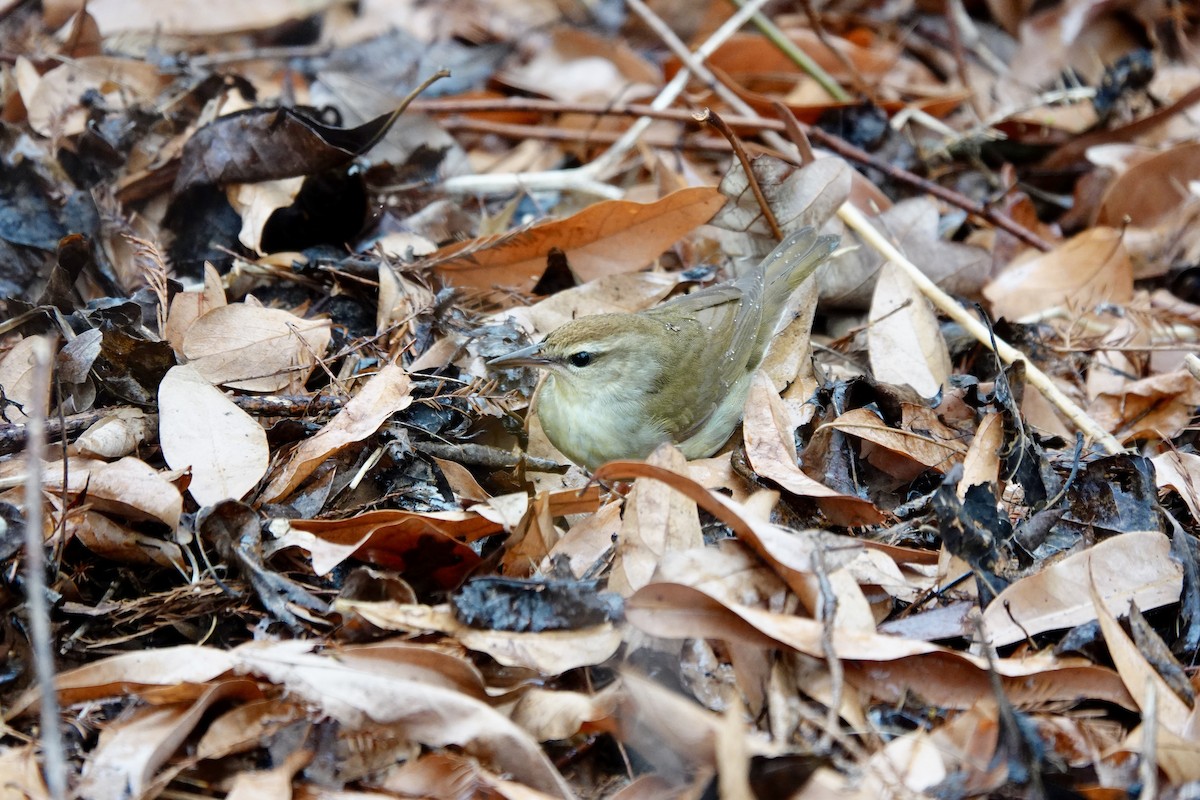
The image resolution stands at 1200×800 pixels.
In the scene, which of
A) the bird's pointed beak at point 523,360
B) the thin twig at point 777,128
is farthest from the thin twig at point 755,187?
the bird's pointed beak at point 523,360

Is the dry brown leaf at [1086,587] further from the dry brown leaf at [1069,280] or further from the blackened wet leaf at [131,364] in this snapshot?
the blackened wet leaf at [131,364]

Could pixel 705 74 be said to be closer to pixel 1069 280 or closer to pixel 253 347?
pixel 1069 280

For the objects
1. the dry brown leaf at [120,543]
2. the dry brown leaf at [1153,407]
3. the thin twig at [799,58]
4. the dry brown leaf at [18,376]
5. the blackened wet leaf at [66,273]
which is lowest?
the dry brown leaf at [1153,407]

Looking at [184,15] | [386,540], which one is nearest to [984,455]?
[386,540]

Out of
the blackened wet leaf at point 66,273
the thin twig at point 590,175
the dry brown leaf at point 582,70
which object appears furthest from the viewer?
the dry brown leaf at point 582,70

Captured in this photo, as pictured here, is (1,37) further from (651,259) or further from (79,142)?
(651,259)

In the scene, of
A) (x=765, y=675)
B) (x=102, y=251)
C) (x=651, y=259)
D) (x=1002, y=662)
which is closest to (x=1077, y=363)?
(x=651, y=259)

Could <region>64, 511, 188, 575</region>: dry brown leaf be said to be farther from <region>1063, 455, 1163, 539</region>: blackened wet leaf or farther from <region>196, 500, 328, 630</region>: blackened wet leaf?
<region>1063, 455, 1163, 539</region>: blackened wet leaf
